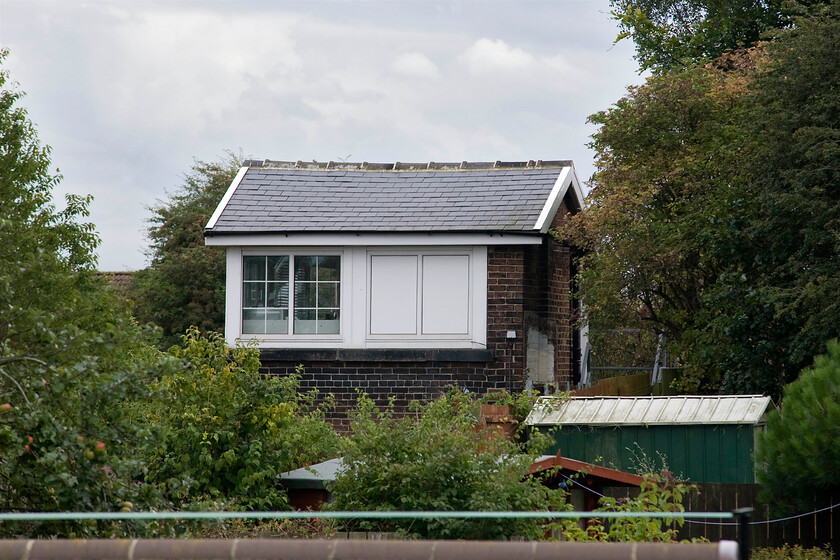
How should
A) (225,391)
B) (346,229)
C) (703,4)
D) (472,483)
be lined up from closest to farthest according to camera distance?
(472,483), (225,391), (346,229), (703,4)

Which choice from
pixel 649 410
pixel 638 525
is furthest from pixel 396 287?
pixel 638 525

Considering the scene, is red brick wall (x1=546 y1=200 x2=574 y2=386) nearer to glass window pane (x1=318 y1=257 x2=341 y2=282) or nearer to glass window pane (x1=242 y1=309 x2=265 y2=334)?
glass window pane (x1=318 y1=257 x2=341 y2=282)

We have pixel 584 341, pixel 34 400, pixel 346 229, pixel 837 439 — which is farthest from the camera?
pixel 584 341

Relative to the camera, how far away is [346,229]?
17312 millimetres

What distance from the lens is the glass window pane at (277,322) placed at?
17.8 metres

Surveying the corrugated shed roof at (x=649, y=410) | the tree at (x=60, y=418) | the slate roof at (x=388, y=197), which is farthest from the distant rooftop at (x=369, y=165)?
the tree at (x=60, y=418)

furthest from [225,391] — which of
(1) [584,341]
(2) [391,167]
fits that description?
(1) [584,341]

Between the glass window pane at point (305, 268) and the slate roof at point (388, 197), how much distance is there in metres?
0.63

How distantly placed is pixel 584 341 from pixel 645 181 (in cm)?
485

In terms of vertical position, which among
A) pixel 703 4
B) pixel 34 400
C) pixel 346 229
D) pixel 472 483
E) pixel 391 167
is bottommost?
pixel 472 483

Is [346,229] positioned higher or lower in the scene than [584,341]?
higher

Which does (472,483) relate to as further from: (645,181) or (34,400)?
(645,181)

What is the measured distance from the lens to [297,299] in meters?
17.8

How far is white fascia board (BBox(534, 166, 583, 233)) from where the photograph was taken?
17.2m
